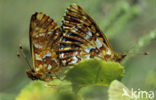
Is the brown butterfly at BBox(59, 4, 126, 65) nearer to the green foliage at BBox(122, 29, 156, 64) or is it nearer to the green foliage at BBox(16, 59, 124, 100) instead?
the green foliage at BBox(122, 29, 156, 64)

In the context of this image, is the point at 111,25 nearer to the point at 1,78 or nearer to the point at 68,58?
the point at 68,58

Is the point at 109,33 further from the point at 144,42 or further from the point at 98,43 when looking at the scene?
A: the point at 98,43

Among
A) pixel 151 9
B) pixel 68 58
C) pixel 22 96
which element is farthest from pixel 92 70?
pixel 151 9

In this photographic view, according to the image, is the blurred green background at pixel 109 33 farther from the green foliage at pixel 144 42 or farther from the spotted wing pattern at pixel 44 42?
the spotted wing pattern at pixel 44 42

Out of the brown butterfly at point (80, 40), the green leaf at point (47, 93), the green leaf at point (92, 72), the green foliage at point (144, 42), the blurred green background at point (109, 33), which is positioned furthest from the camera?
the blurred green background at point (109, 33)

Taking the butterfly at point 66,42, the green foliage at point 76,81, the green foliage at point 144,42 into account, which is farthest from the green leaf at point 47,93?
the green foliage at point 144,42

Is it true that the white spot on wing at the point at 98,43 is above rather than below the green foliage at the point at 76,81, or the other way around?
above

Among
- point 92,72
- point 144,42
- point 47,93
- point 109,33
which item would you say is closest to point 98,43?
point 144,42
